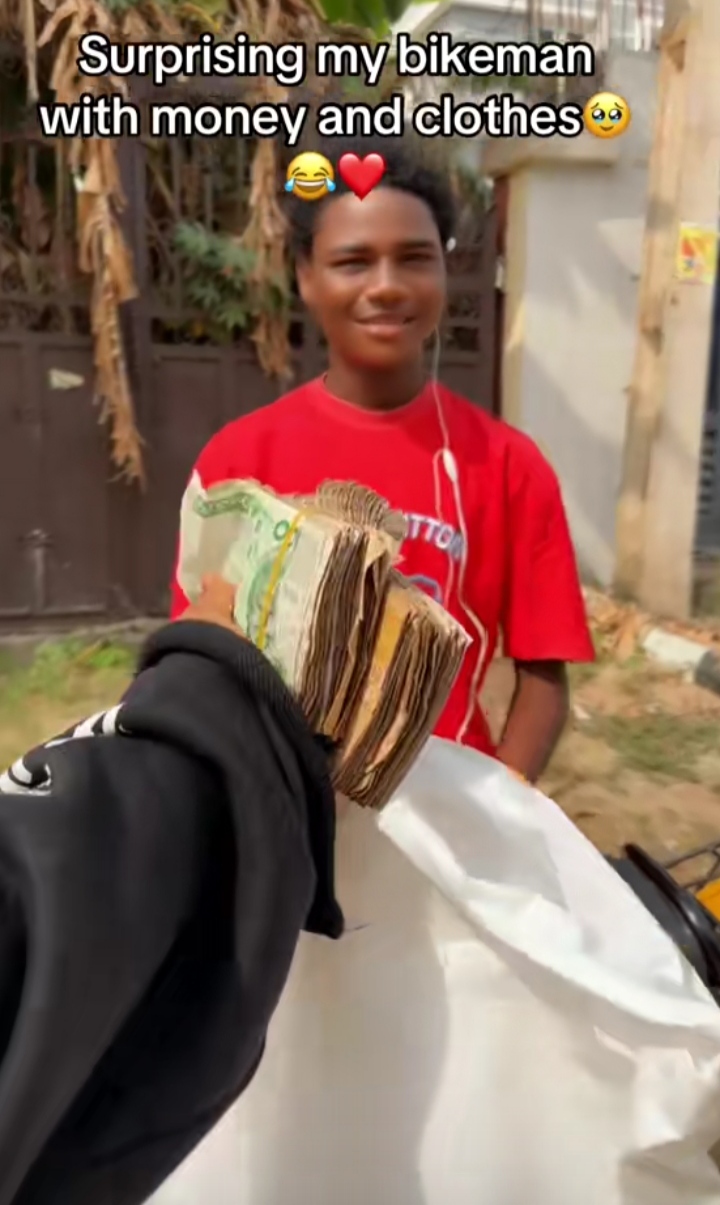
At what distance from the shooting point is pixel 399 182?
0.95 m

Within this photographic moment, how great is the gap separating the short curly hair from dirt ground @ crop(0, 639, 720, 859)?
1371mm

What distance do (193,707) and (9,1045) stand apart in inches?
6.0

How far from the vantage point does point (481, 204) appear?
369 centimetres

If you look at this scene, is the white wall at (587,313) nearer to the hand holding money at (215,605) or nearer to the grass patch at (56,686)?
the grass patch at (56,686)

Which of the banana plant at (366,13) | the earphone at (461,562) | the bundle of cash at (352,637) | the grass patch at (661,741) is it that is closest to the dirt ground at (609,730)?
the grass patch at (661,741)

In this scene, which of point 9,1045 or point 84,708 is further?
point 84,708

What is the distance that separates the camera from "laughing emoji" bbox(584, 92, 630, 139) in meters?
2.95

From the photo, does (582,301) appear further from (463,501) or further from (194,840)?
(194,840)

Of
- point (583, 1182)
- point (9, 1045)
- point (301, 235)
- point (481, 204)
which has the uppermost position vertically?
point (481, 204)

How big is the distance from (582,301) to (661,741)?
5.32 ft

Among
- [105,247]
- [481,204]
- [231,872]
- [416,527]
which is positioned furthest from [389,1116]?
[481,204]

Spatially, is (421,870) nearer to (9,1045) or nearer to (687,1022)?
(687,1022)

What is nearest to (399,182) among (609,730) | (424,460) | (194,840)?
(424,460)

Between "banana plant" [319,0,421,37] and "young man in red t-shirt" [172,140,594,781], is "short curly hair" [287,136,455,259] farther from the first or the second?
"banana plant" [319,0,421,37]
